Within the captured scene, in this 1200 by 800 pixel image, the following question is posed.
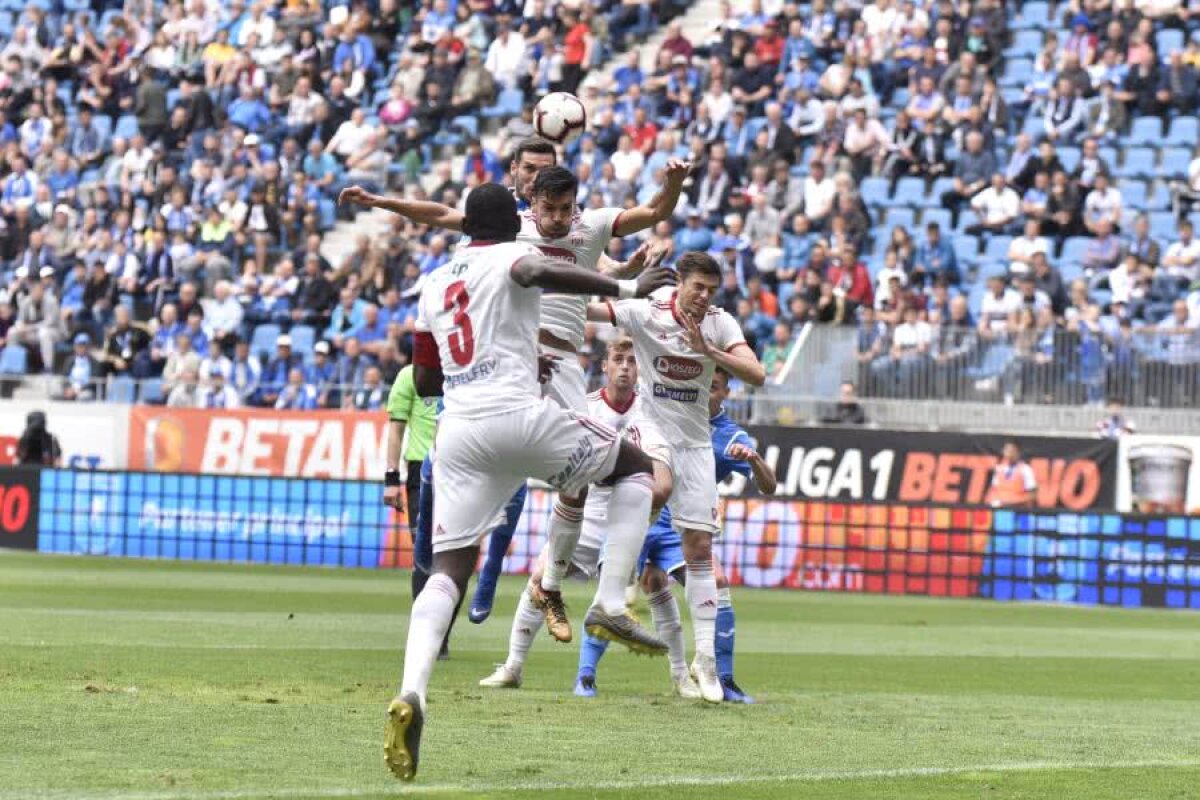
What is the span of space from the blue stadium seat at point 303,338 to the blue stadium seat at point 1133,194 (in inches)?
419

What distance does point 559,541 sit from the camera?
36.4 feet

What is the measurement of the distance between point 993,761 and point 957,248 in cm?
1922

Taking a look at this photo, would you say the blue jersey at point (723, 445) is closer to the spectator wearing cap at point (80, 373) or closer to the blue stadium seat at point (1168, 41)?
the blue stadium seat at point (1168, 41)

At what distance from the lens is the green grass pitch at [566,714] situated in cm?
797

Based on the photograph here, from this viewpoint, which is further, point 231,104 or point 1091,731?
point 231,104

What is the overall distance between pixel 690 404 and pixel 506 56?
74.8 ft

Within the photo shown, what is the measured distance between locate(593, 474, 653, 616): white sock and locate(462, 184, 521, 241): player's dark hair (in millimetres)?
1332

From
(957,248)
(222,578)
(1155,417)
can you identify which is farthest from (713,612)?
(957,248)

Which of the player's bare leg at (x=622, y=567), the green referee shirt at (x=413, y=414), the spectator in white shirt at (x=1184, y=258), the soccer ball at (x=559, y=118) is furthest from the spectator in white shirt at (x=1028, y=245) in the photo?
the player's bare leg at (x=622, y=567)

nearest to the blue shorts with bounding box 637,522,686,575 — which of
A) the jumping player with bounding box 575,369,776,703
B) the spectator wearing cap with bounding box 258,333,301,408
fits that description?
the jumping player with bounding box 575,369,776,703

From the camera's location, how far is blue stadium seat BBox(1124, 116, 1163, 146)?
28.1 metres

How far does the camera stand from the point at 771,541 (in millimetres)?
24375

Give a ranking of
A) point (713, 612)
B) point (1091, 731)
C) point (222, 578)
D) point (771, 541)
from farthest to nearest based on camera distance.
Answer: point (771, 541), point (222, 578), point (713, 612), point (1091, 731)

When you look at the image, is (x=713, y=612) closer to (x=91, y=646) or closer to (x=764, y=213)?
(x=91, y=646)
